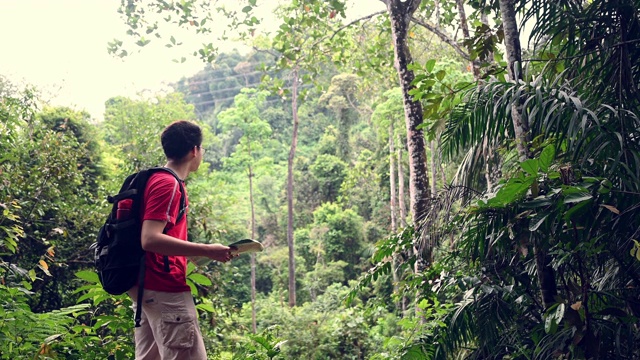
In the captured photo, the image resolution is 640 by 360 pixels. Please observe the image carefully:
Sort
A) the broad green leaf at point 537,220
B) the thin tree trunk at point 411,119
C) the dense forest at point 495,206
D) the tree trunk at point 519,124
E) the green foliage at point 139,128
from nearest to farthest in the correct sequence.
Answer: the broad green leaf at point 537,220
the dense forest at point 495,206
the tree trunk at point 519,124
the thin tree trunk at point 411,119
the green foliage at point 139,128

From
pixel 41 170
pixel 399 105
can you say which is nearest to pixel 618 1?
pixel 41 170

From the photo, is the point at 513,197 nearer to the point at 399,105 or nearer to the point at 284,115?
the point at 399,105

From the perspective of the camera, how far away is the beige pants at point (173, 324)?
231cm

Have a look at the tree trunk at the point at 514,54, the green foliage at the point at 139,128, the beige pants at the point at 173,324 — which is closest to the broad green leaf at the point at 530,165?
the tree trunk at the point at 514,54

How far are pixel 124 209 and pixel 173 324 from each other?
19.9 inches

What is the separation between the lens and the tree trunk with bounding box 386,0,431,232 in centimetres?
520

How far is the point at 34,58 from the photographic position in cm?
2631

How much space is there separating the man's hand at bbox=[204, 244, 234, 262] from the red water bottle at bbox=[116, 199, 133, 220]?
36 centimetres

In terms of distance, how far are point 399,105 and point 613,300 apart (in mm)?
12385

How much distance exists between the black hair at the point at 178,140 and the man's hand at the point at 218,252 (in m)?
0.46

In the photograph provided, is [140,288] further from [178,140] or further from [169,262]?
[178,140]

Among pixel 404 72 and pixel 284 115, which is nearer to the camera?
pixel 404 72

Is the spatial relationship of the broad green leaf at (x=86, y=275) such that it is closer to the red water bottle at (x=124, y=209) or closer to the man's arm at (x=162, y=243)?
the red water bottle at (x=124, y=209)

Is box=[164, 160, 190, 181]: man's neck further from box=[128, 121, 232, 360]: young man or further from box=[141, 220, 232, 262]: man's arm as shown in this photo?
box=[141, 220, 232, 262]: man's arm
